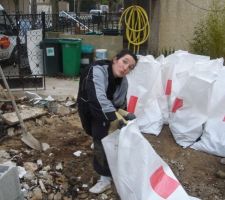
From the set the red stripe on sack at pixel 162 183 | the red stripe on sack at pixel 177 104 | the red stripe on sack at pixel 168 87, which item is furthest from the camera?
the red stripe on sack at pixel 168 87

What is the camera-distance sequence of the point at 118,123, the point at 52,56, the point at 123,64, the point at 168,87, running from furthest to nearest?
1. the point at 52,56
2. the point at 168,87
3. the point at 123,64
4. the point at 118,123

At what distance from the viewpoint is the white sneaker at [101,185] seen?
3.52 m

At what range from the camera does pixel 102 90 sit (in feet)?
10.2

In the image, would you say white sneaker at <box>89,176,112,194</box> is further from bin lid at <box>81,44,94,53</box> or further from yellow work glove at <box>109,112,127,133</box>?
bin lid at <box>81,44,94,53</box>

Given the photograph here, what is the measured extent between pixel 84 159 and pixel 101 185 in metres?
0.62

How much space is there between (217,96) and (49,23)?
603cm

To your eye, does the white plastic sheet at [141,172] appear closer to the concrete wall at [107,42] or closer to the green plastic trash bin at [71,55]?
the green plastic trash bin at [71,55]

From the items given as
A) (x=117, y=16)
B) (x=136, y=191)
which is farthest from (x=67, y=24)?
(x=136, y=191)

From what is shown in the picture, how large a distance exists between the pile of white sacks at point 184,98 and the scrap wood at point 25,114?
1329mm

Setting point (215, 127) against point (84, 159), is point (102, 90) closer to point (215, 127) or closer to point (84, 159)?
point (84, 159)

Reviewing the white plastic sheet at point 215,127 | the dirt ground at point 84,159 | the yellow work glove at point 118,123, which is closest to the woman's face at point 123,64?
the yellow work glove at point 118,123

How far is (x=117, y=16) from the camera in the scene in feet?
33.7

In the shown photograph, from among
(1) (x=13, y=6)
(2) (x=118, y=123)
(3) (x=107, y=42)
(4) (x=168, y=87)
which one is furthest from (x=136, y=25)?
(1) (x=13, y=6)

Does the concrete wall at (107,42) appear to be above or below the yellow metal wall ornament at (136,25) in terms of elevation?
below
